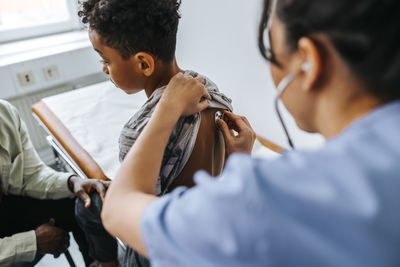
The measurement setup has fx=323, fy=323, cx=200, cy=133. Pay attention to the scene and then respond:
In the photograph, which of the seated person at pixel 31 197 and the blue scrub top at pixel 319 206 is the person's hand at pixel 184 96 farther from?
the seated person at pixel 31 197

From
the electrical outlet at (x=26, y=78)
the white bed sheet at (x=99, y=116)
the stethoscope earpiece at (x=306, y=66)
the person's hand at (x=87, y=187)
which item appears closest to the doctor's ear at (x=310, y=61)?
the stethoscope earpiece at (x=306, y=66)

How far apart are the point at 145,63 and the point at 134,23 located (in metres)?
0.10

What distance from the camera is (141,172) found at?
590 millimetres

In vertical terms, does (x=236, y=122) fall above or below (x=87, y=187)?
above

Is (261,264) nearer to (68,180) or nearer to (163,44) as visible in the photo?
(163,44)

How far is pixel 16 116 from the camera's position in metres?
1.30

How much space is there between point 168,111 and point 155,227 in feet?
0.97

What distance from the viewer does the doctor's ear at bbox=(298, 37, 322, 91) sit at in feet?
1.32

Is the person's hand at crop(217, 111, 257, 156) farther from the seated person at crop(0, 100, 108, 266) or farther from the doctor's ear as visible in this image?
the seated person at crop(0, 100, 108, 266)

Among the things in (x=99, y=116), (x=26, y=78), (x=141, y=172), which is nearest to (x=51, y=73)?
(x=26, y=78)

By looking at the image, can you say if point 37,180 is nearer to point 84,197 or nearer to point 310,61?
point 84,197

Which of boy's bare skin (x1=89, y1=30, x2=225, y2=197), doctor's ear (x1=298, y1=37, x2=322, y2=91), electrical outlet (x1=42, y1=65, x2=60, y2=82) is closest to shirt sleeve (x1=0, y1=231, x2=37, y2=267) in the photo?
boy's bare skin (x1=89, y1=30, x2=225, y2=197)

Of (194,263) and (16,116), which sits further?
(16,116)

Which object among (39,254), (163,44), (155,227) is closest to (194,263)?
(155,227)
